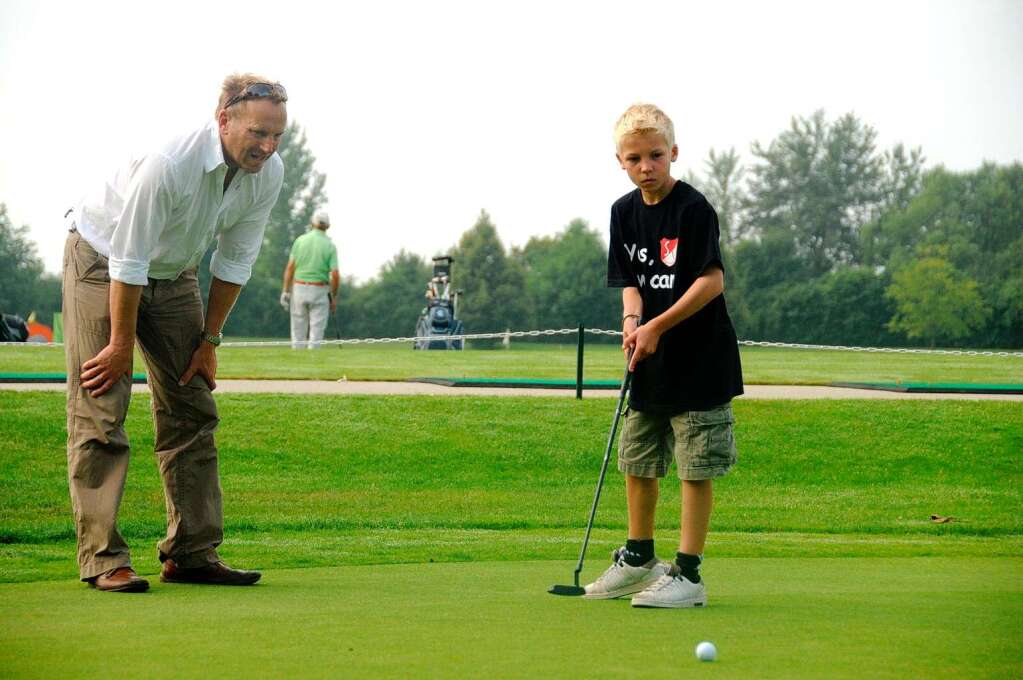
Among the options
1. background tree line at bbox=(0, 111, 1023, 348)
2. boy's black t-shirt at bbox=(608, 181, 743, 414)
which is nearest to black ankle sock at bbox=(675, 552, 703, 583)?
boy's black t-shirt at bbox=(608, 181, 743, 414)

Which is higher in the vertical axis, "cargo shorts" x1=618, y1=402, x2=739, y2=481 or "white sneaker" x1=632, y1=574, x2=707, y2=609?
"cargo shorts" x1=618, y1=402, x2=739, y2=481

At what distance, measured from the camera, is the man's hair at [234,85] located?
423 cm

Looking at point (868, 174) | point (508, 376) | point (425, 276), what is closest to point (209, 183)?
point (508, 376)

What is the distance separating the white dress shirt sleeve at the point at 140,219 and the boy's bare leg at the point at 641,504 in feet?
5.56

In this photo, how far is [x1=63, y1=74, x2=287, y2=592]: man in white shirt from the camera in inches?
165

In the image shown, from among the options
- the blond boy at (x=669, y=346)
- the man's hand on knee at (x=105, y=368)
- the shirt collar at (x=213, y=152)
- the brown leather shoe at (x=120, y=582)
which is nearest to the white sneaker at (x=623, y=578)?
the blond boy at (x=669, y=346)

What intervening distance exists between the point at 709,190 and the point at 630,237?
47749 millimetres

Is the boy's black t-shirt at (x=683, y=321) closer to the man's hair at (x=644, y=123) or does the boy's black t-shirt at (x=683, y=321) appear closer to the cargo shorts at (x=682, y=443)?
the cargo shorts at (x=682, y=443)

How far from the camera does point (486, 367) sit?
16.5 metres

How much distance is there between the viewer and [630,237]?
4.35 metres

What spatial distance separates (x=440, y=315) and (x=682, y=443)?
18.3 m

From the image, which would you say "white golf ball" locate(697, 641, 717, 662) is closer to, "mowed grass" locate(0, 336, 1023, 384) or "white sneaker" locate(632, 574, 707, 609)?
"white sneaker" locate(632, 574, 707, 609)

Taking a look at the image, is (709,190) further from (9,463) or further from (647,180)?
(647,180)

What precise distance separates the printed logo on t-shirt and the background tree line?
2586 cm
